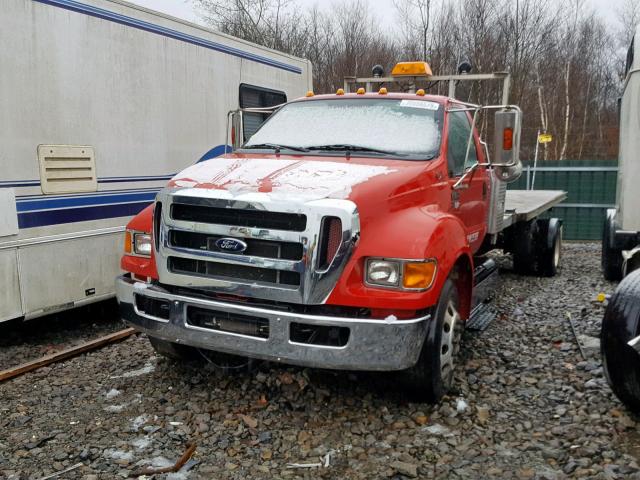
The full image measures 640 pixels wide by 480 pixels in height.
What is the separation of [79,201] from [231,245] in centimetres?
261

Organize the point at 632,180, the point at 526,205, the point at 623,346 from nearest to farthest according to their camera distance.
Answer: the point at 623,346, the point at 632,180, the point at 526,205

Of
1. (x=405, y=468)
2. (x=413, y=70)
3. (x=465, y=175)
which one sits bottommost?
(x=405, y=468)

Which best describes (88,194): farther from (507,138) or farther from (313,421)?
(507,138)

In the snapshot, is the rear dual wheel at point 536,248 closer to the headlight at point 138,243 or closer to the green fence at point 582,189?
the green fence at point 582,189

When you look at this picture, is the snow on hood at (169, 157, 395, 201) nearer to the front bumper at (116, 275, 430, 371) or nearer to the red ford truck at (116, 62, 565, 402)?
the red ford truck at (116, 62, 565, 402)

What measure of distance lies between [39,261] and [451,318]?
144 inches

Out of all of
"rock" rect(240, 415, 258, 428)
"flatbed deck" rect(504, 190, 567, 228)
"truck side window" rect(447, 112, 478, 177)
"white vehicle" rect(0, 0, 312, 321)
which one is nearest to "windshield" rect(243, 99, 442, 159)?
"truck side window" rect(447, 112, 478, 177)

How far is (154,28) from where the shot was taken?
6395mm

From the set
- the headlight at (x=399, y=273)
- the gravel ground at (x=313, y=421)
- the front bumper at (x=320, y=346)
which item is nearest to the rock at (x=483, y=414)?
the gravel ground at (x=313, y=421)

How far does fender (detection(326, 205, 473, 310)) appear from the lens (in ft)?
11.6

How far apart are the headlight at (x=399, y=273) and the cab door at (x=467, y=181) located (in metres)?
1.36

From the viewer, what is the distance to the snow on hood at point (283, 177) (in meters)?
3.78

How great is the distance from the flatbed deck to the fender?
331 cm

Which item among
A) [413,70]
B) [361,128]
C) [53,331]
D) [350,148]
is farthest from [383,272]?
[413,70]
